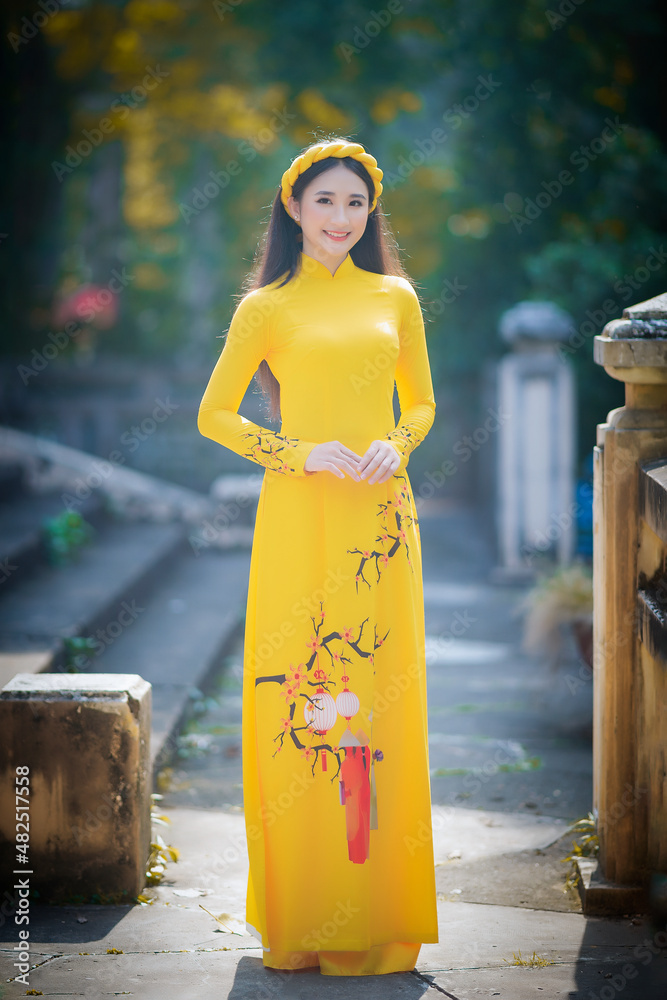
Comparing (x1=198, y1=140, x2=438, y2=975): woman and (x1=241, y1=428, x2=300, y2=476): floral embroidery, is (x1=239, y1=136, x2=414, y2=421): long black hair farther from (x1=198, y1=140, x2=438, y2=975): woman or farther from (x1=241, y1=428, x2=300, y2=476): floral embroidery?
(x1=241, y1=428, x2=300, y2=476): floral embroidery

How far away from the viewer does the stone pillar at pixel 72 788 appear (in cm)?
307

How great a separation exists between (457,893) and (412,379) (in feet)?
5.21

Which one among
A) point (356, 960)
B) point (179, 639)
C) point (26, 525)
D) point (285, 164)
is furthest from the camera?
point (285, 164)

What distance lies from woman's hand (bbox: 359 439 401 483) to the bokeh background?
173 inches

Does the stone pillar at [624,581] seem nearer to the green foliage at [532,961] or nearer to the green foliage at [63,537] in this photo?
the green foliage at [532,961]

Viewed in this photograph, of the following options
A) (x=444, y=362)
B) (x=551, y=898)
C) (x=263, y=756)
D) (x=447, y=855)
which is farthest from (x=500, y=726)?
(x=444, y=362)

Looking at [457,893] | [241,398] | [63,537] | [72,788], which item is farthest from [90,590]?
[241,398]

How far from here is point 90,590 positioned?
630cm

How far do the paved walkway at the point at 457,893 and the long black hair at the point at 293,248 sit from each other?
1467 mm

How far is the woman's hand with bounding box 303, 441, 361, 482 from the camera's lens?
102 inches

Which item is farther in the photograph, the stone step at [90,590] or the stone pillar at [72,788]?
the stone step at [90,590]

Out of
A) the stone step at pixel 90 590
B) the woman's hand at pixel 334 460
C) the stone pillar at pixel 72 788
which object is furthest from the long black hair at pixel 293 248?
the stone step at pixel 90 590

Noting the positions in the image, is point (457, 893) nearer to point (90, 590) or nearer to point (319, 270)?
point (319, 270)

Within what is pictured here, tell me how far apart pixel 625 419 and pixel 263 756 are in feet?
4.42
